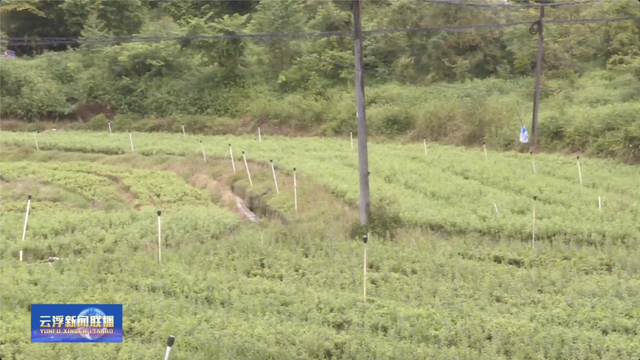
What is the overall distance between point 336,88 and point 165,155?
1401cm

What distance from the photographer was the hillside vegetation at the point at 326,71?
102ft

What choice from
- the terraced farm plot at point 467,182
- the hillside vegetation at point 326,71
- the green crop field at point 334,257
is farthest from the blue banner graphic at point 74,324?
the hillside vegetation at point 326,71

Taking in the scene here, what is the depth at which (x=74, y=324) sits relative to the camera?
922cm

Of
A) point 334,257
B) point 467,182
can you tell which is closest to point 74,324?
point 334,257

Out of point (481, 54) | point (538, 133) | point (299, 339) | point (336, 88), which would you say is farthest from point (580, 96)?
point (299, 339)

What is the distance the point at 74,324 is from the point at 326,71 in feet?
104

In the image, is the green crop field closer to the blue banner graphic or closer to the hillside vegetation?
the blue banner graphic

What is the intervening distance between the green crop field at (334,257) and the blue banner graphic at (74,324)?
0.90 ft

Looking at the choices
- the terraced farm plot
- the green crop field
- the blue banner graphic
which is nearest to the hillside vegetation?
the terraced farm plot

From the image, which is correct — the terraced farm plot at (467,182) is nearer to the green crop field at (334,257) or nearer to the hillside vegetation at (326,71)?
the green crop field at (334,257)

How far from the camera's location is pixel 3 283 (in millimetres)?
11586

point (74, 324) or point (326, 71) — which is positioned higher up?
point (326, 71)

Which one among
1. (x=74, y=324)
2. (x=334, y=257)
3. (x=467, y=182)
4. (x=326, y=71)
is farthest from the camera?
(x=326, y=71)

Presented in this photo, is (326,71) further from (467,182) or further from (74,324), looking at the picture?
(74,324)
